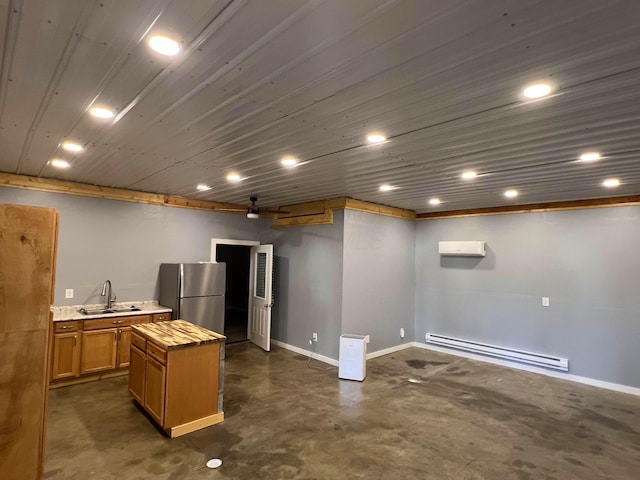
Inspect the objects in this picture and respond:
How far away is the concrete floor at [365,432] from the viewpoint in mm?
2873

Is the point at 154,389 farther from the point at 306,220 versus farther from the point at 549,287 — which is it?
the point at 549,287

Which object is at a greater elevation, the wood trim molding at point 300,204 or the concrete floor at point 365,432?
the wood trim molding at point 300,204

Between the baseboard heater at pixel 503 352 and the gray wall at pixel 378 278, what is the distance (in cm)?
64

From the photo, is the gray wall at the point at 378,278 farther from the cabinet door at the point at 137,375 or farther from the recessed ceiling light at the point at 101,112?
the recessed ceiling light at the point at 101,112

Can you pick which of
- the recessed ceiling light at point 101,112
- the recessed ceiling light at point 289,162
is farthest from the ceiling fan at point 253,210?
the recessed ceiling light at point 101,112

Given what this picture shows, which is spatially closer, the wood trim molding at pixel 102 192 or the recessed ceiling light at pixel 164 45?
the recessed ceiling light at pixel 164 45

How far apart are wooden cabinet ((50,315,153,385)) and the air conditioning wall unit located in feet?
16.9

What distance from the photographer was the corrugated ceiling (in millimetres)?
1462

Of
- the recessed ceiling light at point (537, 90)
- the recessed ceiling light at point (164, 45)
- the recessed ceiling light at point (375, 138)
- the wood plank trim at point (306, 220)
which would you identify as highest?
the recessed ceiling light at point (375, 138)

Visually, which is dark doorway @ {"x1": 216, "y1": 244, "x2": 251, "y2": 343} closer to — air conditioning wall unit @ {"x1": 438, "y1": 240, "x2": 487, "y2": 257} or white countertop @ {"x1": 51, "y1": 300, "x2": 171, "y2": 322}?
white countertop @ {"x1": 51, "y1": 300, "x2": 171, "y2": 322}

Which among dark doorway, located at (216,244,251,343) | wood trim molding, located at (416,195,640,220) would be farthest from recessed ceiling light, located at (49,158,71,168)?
dark doorway, located at (216,244,251,343)

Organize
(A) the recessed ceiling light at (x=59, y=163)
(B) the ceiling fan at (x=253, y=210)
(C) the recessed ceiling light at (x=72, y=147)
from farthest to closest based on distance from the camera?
1. (B) the ceiling fan at (x=253, y=210)
2. (A) the recessed ceiling light at (x=59, y=163)
3. (C) the recessed ceiling light at (x=72, y=147)

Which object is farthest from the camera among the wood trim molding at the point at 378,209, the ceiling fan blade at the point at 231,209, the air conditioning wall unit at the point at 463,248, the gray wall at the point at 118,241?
the ceiling fan blade at the point at 231,209

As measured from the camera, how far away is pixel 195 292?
18.2 feet
